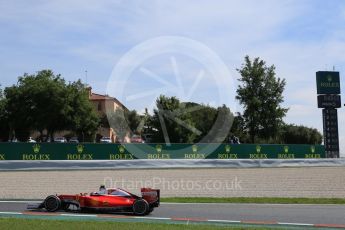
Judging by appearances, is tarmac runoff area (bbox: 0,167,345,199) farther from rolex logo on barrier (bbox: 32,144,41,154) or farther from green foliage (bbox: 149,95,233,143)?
green foliage (bbox: 149,95,233,143)

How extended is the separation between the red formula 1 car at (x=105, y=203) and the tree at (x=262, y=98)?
139 feet

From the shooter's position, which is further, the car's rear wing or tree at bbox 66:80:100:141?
tree at bbox 66:80:100:141

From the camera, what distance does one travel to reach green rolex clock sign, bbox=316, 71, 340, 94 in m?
37.8

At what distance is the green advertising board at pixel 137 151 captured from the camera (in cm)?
2386

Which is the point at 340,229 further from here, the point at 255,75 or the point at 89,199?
the point at 255,75

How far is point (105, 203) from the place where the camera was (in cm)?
1455

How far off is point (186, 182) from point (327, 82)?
765 inches

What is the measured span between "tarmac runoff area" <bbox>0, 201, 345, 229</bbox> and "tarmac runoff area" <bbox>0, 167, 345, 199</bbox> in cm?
478

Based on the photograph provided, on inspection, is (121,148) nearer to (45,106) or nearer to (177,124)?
(177,124)

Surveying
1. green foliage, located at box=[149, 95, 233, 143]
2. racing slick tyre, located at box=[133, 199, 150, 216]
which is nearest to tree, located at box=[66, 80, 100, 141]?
green foliage, located at box=[149, 95, 233, 143]

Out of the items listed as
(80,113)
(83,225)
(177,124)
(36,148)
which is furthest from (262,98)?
(83,225)

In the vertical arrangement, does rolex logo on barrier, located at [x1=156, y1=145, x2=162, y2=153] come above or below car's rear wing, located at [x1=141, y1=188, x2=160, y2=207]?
above

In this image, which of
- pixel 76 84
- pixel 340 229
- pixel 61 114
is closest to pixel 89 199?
pixel 340 229

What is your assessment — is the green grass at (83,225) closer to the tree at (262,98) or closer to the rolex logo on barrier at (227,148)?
the rolex logo on barrier at (227,148)
